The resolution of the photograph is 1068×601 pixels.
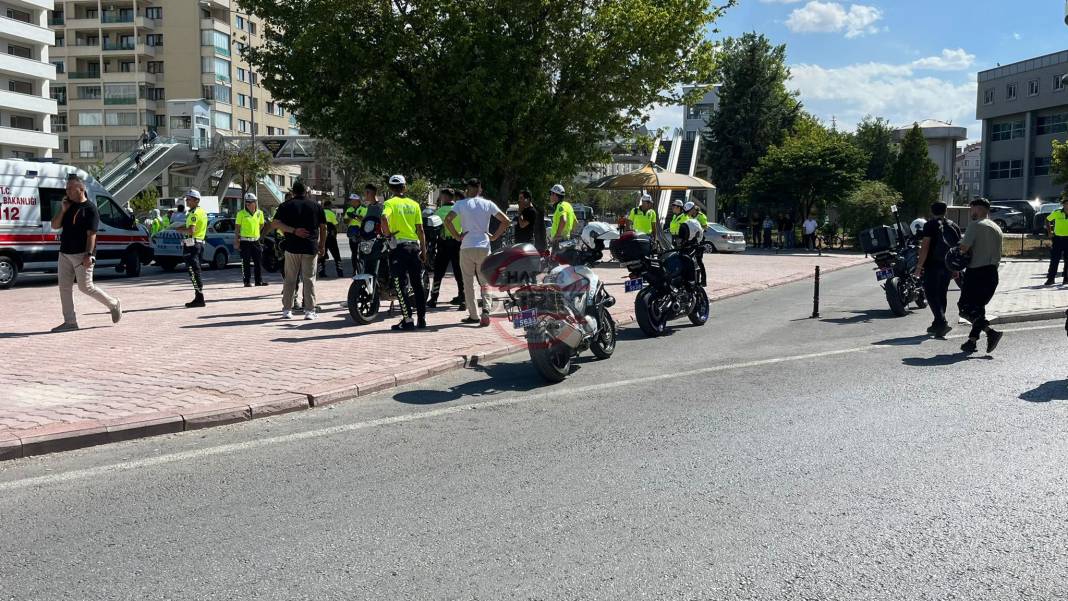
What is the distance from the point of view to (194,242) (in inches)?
547

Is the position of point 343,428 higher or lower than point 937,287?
lower

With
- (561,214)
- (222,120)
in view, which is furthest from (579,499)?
(222,120)

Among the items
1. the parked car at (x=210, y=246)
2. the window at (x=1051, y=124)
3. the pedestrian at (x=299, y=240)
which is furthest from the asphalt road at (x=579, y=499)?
the window at (x=1051, y=124)

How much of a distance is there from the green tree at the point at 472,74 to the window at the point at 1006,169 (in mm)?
64343

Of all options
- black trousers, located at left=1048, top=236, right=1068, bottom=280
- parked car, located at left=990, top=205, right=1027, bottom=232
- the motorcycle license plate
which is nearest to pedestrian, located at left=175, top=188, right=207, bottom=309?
the motorcycle license plate

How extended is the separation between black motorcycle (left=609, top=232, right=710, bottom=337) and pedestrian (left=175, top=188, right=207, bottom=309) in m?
6.65

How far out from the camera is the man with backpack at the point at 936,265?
10.9 m

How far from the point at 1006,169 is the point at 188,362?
281 feet

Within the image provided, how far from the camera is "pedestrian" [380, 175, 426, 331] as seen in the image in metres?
10.9

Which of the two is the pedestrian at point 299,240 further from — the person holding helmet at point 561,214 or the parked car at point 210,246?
the parked car at point 210,246

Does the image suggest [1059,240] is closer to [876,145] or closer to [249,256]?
[249,256]

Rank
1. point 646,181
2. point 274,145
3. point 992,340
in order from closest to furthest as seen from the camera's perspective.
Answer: point 992,340
point 646,181
point 274,145

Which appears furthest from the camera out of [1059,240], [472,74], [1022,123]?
[1022,123]

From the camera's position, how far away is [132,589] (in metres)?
3.63
